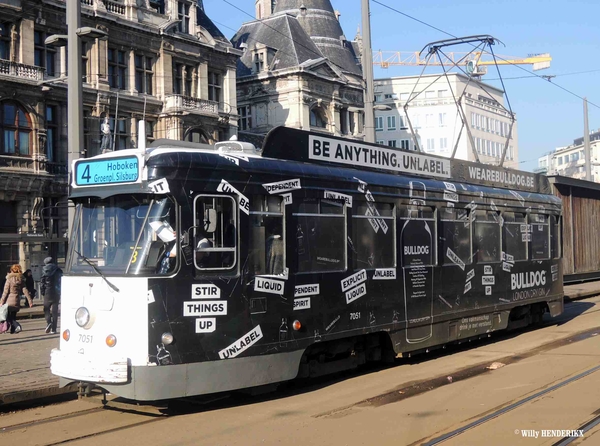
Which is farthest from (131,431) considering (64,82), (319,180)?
(64,82)

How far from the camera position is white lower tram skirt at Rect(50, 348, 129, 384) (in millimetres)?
7836

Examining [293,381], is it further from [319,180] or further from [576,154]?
[576,154]

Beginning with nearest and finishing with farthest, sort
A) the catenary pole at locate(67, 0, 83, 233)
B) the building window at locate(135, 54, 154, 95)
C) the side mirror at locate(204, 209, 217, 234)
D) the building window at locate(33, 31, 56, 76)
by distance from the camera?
the side mirror at locate(204, 209, 217, 234)
the catenary pole at locate(67, 0, 83, 233)
the building window at locate(33, 31, 56, 76)
the building window at locate(135, 54, 154, 95)

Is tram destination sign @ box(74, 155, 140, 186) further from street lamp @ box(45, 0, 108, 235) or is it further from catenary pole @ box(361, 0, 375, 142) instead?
catenary pole @ box(361, 0, 375, 142)

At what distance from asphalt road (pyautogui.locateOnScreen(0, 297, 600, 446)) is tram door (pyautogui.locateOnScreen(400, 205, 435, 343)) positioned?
2.26 ft

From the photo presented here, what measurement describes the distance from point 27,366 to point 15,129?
990 inches

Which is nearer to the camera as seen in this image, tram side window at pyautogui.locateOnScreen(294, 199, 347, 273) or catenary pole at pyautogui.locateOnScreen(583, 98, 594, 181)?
tram side window at pyautogui.locateOnScreen(294, 199, 347, 273)

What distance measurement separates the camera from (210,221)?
8.42 meters

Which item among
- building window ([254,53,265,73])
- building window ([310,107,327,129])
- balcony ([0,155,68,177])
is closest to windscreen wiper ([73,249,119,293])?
balcony ([0,155,68,177])

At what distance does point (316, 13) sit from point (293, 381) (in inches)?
2401

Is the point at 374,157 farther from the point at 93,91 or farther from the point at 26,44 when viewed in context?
the point at 93,91

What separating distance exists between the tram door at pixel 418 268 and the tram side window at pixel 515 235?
2.89m

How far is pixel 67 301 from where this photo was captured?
28.1 ft

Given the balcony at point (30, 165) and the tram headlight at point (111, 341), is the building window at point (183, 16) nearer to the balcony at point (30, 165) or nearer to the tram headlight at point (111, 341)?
the balcony at point (30, 165)
